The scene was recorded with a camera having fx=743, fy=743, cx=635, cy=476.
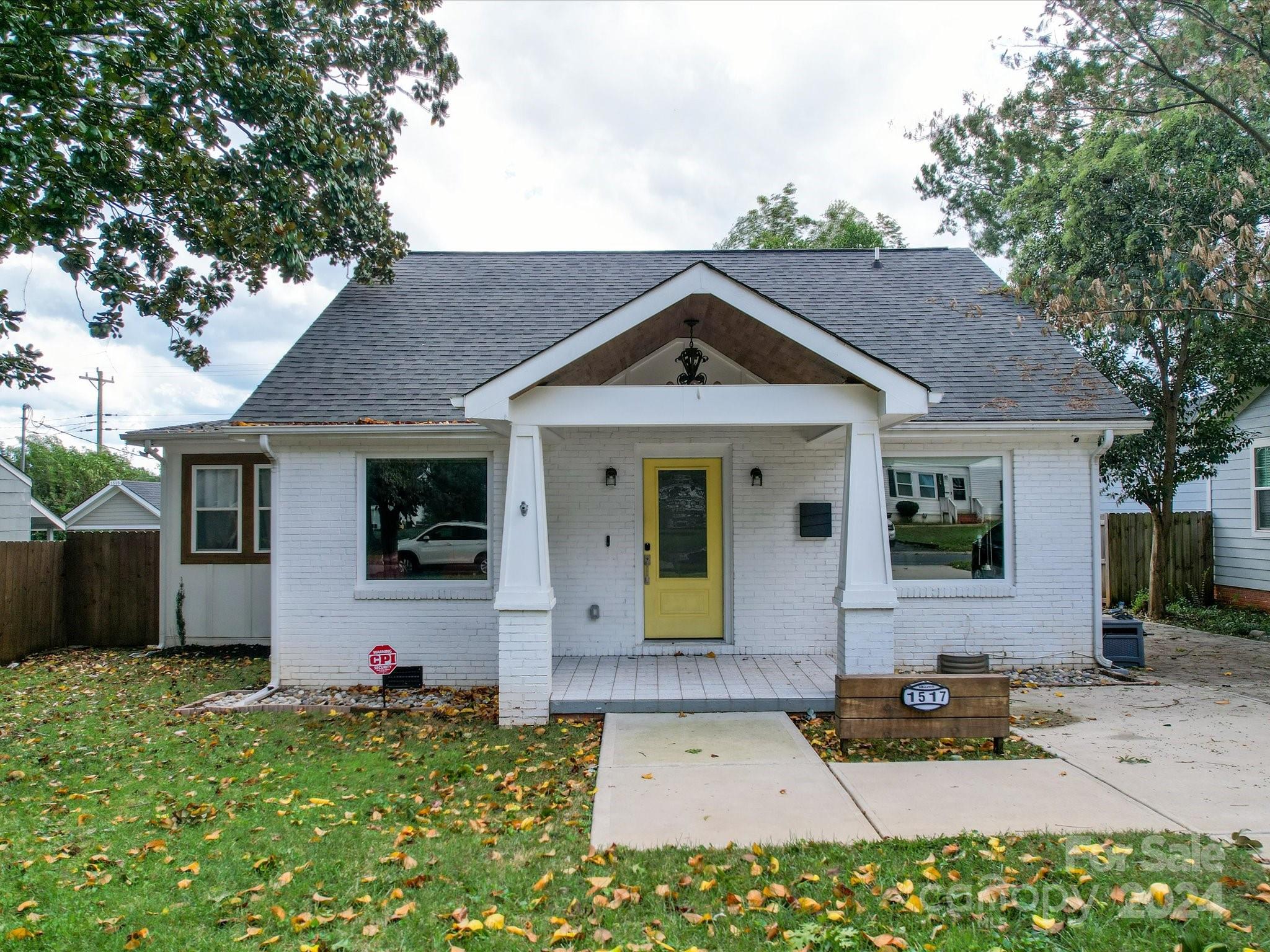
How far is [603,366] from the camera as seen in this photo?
759 centimetres

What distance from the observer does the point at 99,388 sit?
4316cm

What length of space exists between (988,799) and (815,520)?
13.2ft

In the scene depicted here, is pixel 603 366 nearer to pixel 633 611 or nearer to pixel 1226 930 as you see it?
pixel 633 611

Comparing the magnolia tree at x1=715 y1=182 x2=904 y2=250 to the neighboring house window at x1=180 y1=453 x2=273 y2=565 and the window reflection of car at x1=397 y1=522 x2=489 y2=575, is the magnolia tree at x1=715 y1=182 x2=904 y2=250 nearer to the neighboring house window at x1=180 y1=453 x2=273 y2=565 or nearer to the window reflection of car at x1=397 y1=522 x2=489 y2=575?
the neighboring house window at x1=180 y1=453 x2=273 y2=565

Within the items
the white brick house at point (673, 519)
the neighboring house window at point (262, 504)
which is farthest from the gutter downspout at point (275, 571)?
the neighboring house window at point (262, 504)

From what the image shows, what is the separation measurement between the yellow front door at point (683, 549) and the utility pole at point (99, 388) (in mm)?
45189

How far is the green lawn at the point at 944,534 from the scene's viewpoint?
339 inches

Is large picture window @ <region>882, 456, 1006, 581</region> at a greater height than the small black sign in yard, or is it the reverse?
large picture window @ <region>882, 456, 1006, 581</region>

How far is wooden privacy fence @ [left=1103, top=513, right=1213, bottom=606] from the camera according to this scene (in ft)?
44.9

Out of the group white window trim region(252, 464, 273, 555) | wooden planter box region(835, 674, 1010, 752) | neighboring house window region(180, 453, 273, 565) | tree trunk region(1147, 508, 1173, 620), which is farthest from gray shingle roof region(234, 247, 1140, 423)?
tree trunk region(1147, 508, 1173, 620)

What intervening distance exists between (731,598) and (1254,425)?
10.7 meters

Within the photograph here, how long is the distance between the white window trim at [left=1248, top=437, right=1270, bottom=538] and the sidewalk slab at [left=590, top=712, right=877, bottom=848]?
36.7 ft

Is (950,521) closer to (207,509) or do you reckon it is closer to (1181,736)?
(1181,736)

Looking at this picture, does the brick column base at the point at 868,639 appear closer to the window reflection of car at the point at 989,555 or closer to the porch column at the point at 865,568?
the porch column at the point at 865,568
